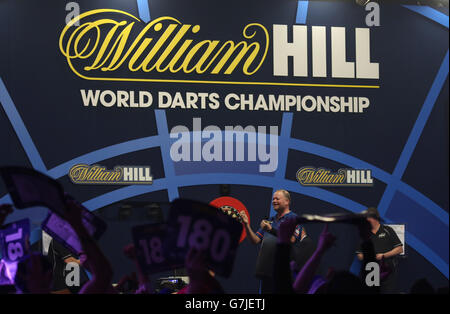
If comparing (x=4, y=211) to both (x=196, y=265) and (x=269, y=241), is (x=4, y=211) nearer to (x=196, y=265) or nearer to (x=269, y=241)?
(x=196, y=265)

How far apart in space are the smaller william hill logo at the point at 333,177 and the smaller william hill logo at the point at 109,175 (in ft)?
5.53

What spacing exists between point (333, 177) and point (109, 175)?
2.44m

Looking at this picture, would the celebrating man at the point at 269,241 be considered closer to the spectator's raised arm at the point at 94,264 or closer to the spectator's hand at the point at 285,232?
the spectator's hand at the point at 285,232

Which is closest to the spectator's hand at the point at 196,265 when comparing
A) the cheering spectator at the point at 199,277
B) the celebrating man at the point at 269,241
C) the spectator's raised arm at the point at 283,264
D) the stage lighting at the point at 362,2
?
the cheering spectator at the point at 199,277

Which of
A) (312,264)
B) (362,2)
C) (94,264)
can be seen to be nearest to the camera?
(94,264)

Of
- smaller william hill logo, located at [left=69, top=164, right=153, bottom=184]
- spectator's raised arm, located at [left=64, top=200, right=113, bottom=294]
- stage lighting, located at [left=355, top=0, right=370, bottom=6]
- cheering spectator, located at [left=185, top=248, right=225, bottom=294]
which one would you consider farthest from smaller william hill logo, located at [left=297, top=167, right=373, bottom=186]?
spectator's raised arm, located at [left=64, top=200, right=113, bottom=294]

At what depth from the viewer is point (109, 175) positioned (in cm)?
639

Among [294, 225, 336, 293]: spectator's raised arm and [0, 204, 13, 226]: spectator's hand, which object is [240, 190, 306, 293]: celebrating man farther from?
[0, 204, 13, 226]: spectator's hand

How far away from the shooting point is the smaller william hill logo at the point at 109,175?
6328 millimetres

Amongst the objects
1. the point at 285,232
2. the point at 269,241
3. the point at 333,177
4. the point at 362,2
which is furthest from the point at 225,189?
the point at 285,232

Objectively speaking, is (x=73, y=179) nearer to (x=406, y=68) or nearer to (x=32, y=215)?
(x=32, y=215)

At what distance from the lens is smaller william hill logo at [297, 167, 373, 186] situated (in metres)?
6.72
